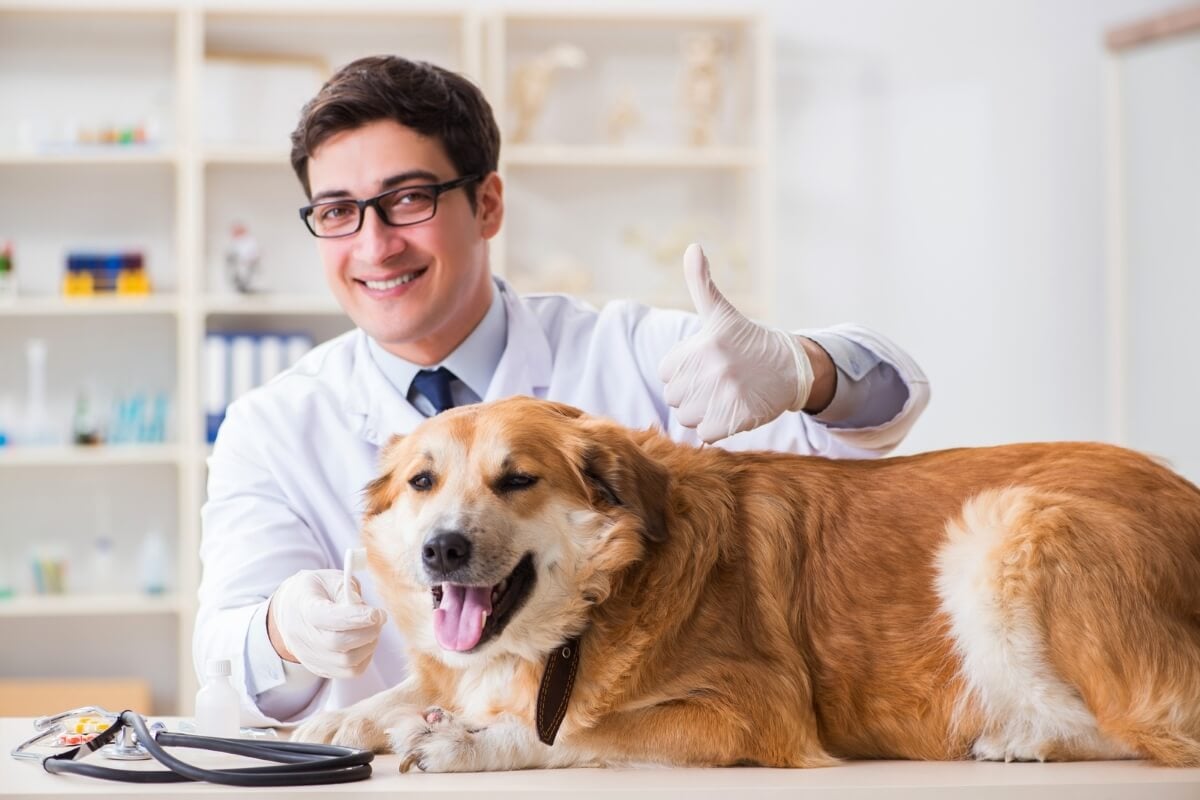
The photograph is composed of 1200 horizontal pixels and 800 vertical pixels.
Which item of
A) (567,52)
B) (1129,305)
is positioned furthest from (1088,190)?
(567,52)

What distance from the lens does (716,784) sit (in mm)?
1177

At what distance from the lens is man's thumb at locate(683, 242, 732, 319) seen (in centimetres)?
154

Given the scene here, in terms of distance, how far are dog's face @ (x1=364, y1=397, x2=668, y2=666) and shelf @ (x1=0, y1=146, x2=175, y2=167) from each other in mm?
3111

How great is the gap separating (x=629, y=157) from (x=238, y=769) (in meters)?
3.41

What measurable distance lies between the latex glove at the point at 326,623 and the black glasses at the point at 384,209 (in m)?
0.66

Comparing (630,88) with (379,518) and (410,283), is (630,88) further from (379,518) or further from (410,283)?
(379,518)

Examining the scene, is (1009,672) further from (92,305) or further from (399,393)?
(92,305)

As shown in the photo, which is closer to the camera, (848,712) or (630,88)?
(848,712)

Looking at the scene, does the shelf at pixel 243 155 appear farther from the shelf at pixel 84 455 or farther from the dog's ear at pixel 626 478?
the dog's ear at pixel 626 478

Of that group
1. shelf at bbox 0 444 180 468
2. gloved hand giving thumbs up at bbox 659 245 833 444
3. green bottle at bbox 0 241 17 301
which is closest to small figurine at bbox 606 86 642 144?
shelf at bbox 0 444 180 468

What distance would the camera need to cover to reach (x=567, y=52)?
4.31 meters

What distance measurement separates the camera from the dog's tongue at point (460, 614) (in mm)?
1341

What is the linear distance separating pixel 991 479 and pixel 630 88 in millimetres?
3495

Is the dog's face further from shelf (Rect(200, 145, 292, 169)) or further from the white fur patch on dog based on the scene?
shelf (Rect(200, 145, 292, 169))
